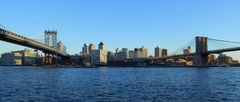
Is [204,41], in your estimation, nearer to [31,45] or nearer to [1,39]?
[31,45]

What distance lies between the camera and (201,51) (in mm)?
157250

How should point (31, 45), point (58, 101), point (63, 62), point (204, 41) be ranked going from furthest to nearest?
point (63, 62) < point (204, 41) < point (31, 45) < point (58, 101)

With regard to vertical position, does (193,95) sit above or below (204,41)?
below

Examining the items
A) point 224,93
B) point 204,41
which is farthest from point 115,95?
point 204,41

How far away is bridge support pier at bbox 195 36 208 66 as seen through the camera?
6139 inches

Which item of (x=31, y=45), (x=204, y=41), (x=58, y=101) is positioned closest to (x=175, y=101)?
(x=58, y=101)

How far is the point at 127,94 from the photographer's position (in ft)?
117

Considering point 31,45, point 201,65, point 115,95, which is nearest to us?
point 115,95

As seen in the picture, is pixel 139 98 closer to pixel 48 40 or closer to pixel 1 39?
pixel 1 39

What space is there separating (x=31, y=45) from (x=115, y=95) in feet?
282

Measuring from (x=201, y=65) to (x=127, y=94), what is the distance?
397ft

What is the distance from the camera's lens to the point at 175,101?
30.7 m

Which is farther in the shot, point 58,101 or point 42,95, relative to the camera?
point 42,95

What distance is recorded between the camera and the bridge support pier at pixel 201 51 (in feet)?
512
